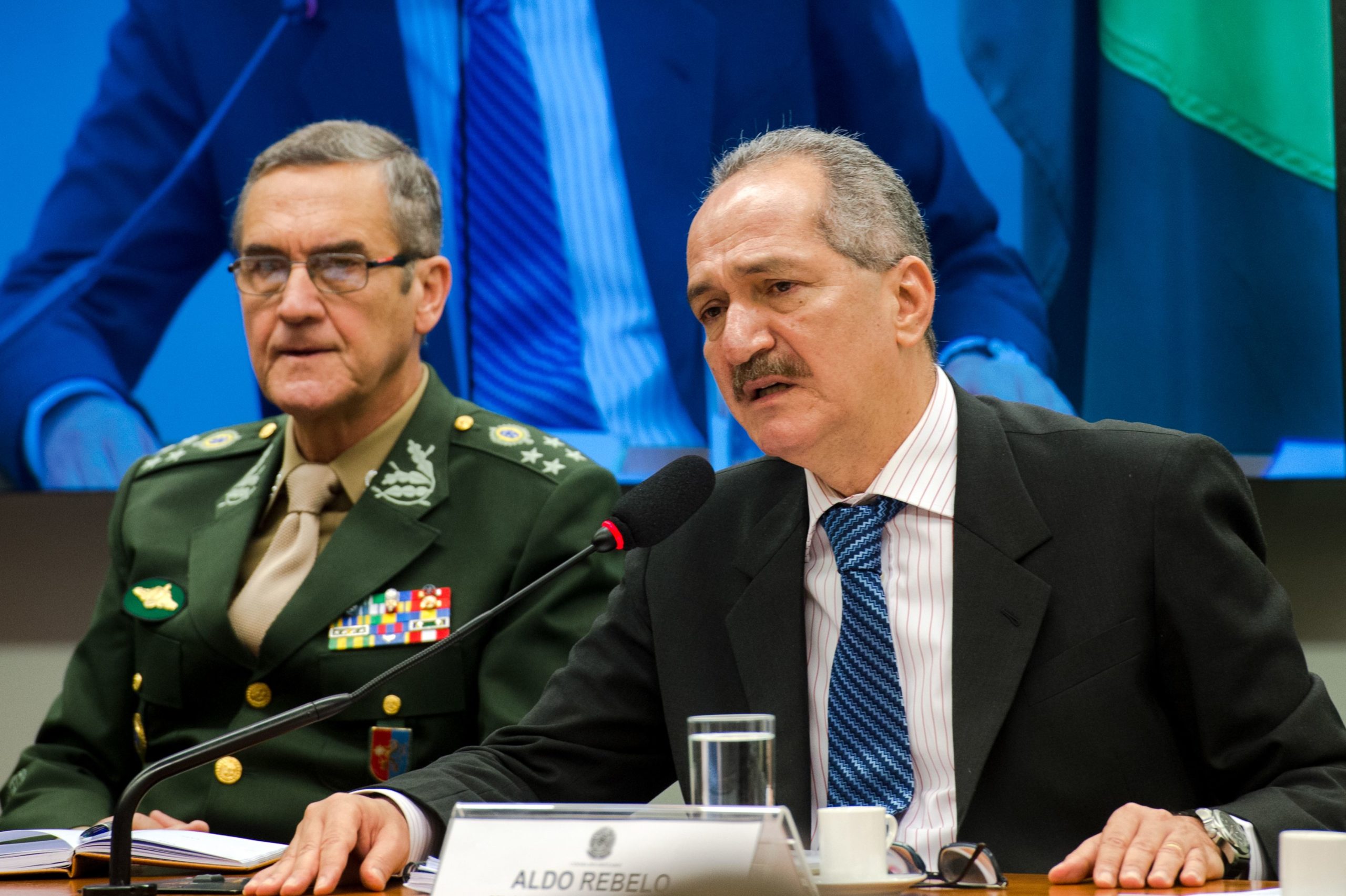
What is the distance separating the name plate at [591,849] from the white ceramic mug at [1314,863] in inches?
14.3

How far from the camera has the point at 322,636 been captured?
2.17 metres

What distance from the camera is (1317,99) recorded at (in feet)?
8.84

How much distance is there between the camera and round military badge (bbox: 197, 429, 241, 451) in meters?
2.59

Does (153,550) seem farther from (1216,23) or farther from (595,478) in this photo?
(1216,23)

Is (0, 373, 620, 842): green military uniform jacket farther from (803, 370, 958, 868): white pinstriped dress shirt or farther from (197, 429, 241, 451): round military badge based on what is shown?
(803, 370, 958, 868): white pinstriped dress shirt

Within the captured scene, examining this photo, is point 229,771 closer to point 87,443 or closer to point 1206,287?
point 87,443

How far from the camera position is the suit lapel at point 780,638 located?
164 cm

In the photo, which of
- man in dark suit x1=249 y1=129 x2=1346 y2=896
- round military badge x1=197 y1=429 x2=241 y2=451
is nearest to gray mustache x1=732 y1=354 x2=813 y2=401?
man in dark suit x1=249 y1=129 x2=1346 y2=896

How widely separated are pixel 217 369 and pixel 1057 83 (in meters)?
1.83

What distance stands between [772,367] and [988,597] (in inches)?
15.1

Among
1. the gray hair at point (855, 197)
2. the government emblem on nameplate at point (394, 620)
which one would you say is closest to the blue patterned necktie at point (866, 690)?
the gray hair at point (855, 197)

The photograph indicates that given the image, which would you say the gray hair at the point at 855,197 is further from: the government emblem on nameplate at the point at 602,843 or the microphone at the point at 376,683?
the government emblem on nameplate at the point at 602,843

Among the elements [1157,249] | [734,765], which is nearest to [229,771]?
[734,765]

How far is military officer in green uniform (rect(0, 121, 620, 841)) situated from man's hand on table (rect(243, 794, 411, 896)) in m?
0.64
